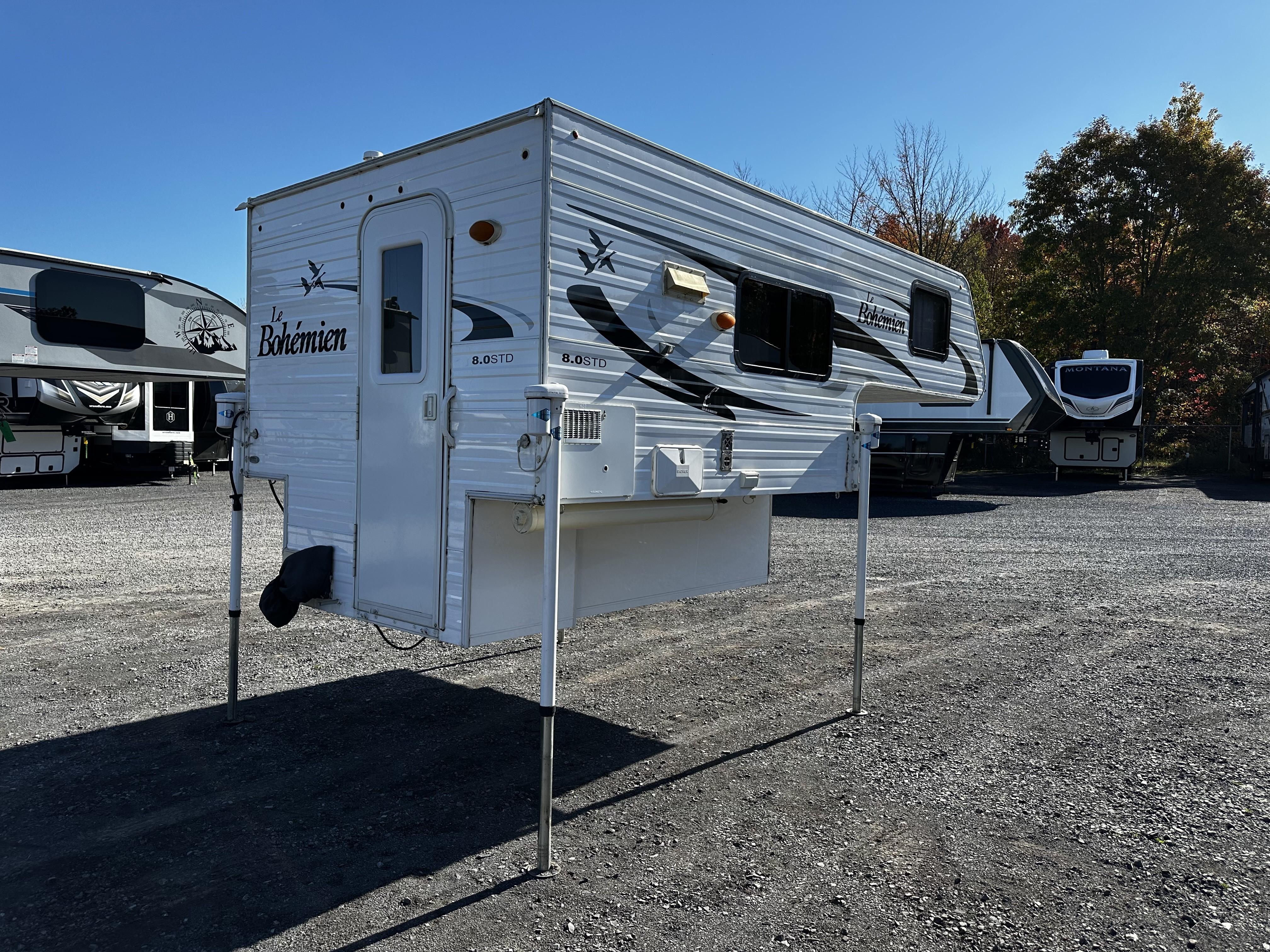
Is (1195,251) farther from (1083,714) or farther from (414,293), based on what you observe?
(414,293)

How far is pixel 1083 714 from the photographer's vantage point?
17.5 feet

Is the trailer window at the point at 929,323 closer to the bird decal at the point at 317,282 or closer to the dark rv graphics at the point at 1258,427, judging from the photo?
the bird decal at the point at 317,282

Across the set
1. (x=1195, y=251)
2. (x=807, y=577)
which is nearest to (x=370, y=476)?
(x=807, y=577)

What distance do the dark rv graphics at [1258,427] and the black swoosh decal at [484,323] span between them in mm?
23053

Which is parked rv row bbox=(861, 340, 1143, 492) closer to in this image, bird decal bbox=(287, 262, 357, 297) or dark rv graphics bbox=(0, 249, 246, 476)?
dark rv graphics bbox=(0, 249, 246, 476)

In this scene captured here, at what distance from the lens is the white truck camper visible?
385cm

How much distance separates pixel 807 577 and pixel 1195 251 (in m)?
22.5

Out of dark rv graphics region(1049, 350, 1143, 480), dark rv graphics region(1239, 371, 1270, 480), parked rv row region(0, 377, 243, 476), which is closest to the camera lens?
parked rv row region(0, 377, 243, 476)

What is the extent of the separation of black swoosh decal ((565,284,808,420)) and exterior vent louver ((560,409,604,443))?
34 centimetres

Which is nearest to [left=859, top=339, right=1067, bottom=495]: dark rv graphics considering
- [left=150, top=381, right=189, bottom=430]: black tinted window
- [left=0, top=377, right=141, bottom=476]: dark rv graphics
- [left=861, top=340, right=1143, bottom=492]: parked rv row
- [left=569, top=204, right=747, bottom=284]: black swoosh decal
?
[left=861, top=340, right=1143, bottom=492]: parked rv row

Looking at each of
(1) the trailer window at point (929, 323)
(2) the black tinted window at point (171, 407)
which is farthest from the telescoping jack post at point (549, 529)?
(2) the black tinted window at point (171, 407)

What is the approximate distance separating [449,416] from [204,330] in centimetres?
959

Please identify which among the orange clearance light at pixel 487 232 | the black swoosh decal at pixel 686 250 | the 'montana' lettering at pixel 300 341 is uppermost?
the black swoosh decal at pixel 686 250

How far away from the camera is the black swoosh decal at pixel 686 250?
4031mm
